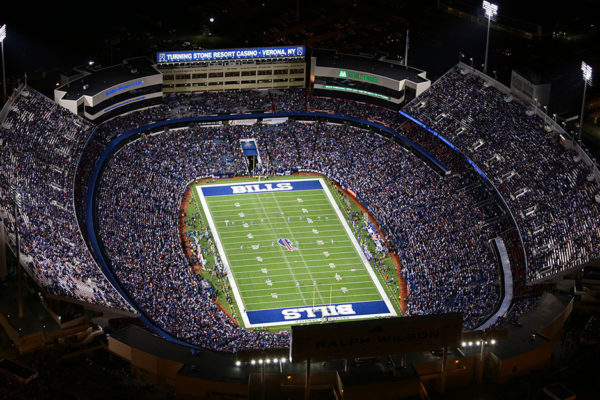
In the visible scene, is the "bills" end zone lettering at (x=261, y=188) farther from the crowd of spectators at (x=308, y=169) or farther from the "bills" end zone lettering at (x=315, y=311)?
the "bills" end zone lettering at (x=315, y=311)

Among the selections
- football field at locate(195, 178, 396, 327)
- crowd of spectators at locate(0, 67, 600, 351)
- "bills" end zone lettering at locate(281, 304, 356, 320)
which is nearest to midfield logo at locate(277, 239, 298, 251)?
football field at locate(195, 178, 396, 327)

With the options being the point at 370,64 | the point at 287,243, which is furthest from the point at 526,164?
the point at 370,64

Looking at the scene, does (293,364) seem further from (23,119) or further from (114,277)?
(23,119)

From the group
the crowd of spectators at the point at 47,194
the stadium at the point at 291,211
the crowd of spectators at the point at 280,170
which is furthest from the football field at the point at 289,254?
the crowd of spectators at the point at 47,194

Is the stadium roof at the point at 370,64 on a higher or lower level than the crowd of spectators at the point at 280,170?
higher

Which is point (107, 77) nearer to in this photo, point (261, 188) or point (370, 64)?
point (261, 188)

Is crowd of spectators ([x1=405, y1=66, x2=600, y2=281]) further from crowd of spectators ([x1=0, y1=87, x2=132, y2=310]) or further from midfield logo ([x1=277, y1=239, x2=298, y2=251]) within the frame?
crowd of spectators ([x1=0, y1=87, x2=132, y2=310])

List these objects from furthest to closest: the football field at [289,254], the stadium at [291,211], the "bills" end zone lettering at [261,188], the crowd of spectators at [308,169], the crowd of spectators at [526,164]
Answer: the "bills" end zone lettering at [261,188] → the football field at [289,254] → the crowd of spectators at [526,164] → the crowd of spectators at [308,169] → the stadium at [291,211]
